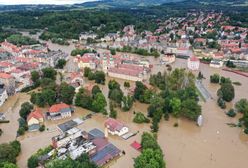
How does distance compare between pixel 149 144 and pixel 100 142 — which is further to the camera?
pixel 100 142

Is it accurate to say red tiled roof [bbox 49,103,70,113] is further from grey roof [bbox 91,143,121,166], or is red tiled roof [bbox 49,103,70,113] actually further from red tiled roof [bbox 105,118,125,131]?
grey roof [bbox 91,143,121,166]

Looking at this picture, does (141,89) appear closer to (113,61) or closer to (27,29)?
(113,61)

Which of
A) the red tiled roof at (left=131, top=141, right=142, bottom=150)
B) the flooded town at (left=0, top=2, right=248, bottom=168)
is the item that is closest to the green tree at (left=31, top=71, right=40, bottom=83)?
the flooded town at (left=0, top=2, right=248, bottom=168)

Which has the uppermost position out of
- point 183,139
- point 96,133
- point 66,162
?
point 66,162

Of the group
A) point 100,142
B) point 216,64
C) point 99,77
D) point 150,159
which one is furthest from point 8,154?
point 216,64

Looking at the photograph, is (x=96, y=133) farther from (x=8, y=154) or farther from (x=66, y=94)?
(x=8, y=154)

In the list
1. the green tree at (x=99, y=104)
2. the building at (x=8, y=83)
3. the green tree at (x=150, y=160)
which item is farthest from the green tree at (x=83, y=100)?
the green tree at (x=150, y=160)

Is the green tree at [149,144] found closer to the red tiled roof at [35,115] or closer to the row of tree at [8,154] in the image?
the row of tree at [8,154]
